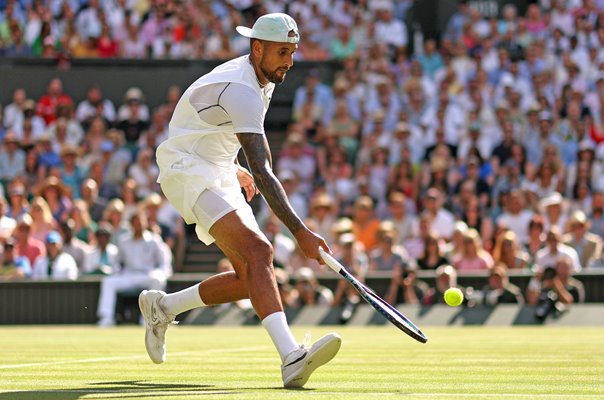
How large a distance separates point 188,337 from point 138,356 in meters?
3.84

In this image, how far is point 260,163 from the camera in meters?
8.00

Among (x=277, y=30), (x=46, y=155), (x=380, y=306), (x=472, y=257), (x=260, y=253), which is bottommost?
(x=46, y=155)

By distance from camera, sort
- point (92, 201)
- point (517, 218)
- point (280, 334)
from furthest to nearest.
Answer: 1. point (92, 201)
2. point (517, 218)
3. point (280, 334)

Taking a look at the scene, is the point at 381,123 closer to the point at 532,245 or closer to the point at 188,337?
the point at 532,245

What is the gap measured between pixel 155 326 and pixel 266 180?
6.12ft

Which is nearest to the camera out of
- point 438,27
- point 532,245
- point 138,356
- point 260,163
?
point 260,163

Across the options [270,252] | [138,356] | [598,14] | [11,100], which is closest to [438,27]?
[598,14]

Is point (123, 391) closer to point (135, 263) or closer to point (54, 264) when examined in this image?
point (135, 263)

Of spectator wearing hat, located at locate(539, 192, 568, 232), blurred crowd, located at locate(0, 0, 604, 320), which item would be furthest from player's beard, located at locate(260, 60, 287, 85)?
spectator wearing hat, located at locate(539, 192, 568, 232)

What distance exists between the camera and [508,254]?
62.2ft

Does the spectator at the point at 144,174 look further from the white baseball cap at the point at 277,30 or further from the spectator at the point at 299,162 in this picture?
the white baseball cap at the point at 277,30

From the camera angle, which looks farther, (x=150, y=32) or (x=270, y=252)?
(x=150, y=32)

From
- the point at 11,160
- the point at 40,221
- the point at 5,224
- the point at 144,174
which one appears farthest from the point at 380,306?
the point at 11,160

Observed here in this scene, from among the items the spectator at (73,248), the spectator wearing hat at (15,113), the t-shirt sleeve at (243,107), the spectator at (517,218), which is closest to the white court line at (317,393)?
the t-shirt sleeve at (243,107)
